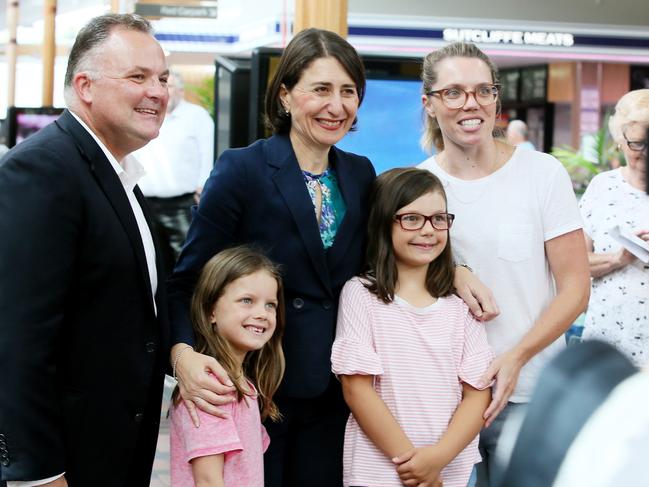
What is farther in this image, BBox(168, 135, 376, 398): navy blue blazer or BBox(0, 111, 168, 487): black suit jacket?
BBox(168, 135, 376, 398): navy blue blazer

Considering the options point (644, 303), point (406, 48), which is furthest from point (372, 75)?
point (406, 48)

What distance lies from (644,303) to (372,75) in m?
1.50

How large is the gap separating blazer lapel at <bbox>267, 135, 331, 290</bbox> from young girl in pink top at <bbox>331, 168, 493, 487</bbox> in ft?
0.39

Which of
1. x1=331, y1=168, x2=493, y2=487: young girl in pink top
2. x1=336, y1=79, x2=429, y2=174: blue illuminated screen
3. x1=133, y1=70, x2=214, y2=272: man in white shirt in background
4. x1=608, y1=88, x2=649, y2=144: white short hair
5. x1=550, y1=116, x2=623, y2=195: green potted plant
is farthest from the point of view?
x1=550, y1=116, x2=623, y2=195: green potted plant

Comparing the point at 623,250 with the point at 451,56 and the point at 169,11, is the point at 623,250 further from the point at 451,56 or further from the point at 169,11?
the point at 169,11

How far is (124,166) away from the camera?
7.78 feet

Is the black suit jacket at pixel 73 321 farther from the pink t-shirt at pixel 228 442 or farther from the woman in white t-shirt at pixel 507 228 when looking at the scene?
the woman in white t-shirt at pixel 507 228

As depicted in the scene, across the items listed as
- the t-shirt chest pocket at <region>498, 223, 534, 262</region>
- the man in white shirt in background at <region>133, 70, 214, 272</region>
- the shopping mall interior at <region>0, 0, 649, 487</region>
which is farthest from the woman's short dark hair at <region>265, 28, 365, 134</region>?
the man in white shirt in background at <region>133, 70, 214, 272</region>

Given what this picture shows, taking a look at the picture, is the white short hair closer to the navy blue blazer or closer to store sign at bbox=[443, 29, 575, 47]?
the navy blue blazer

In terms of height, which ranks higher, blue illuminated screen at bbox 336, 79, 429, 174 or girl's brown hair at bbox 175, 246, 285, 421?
blue illuminated screen at bbox 336, 79, 429, 174

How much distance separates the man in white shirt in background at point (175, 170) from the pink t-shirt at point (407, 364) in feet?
15.5

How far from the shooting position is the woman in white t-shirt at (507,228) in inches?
101

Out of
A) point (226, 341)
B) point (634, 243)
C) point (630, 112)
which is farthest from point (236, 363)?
point (630, 112)

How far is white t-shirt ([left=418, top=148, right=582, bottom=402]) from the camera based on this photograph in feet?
8.48
